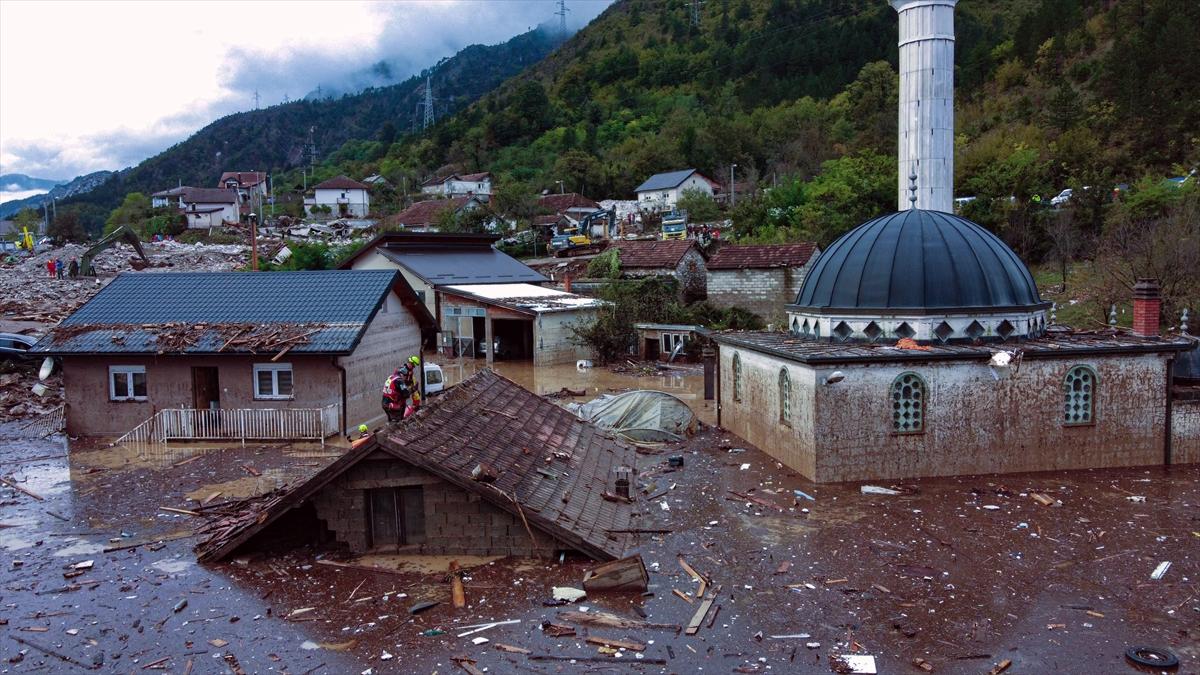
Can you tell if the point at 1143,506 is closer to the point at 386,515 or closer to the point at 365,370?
the point at 386,515

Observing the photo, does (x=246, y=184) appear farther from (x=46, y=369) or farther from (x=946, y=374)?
(x=946, y=374)

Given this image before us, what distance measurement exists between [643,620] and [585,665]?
1.22 m

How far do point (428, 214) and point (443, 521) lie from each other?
58529 millimetres

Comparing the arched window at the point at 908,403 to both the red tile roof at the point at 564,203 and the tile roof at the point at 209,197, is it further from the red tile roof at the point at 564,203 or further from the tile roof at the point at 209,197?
the tile roof at the point at 209,197

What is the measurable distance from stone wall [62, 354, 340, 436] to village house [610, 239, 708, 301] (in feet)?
84.3

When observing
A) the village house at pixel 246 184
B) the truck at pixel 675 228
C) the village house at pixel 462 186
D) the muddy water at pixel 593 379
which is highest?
the village house at pixel 246 184

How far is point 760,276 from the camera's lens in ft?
130

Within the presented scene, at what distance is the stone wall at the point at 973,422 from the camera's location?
14773mm

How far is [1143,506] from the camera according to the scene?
13508 millimetres

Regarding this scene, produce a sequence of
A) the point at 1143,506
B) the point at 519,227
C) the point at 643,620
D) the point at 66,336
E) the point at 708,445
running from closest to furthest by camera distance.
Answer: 1. the point at 643,620
2. the point at 1143,506
3. the point at 708,445
4. the point at 66,336
5. the point at 519,227

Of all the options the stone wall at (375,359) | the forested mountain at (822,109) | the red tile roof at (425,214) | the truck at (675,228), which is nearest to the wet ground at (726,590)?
the stone wall at (375,359)

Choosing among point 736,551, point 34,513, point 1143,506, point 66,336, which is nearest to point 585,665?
point 736,551

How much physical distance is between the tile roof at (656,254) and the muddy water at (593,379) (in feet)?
38.8

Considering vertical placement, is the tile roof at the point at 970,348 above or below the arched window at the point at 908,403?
above
